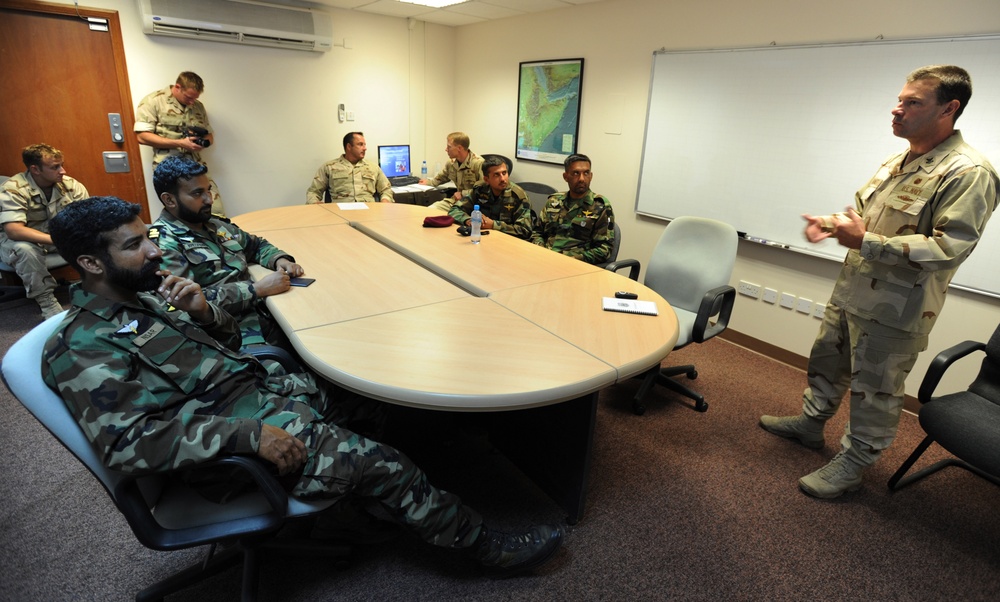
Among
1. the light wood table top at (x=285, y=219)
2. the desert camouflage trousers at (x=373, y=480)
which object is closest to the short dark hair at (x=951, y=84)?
the desert camouflage trousers at (x=373, y=480)

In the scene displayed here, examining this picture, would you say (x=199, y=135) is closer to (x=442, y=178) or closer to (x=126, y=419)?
(x=442, y=178)

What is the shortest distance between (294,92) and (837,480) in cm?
513

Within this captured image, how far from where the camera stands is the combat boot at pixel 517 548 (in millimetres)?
1526

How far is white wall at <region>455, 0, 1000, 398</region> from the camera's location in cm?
255

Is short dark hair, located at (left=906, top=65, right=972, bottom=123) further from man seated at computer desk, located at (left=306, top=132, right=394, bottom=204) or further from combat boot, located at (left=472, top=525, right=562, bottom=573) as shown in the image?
man seated at computer desk, located at (left=306, top=132, right=394, bottom=204)

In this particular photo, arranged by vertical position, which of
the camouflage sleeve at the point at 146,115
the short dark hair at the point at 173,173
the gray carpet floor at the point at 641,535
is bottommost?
the gray carpet floor at the point at 641,535

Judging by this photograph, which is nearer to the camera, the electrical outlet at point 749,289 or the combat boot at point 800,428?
the combat boot at point 800,428

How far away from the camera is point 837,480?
206 cm

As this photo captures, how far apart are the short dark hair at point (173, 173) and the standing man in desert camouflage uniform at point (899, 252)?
246 cm

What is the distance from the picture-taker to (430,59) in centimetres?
554

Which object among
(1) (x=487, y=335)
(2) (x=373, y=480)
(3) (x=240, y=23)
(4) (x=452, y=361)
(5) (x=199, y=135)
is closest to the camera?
(2) (x=373, y=480)

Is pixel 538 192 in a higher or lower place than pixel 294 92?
lower

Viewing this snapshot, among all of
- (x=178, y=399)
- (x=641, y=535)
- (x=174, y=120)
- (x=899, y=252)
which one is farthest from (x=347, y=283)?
(x=174, y=120)

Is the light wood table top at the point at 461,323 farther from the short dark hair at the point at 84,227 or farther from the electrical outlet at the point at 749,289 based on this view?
the electrical outlet at the point at 749,289
